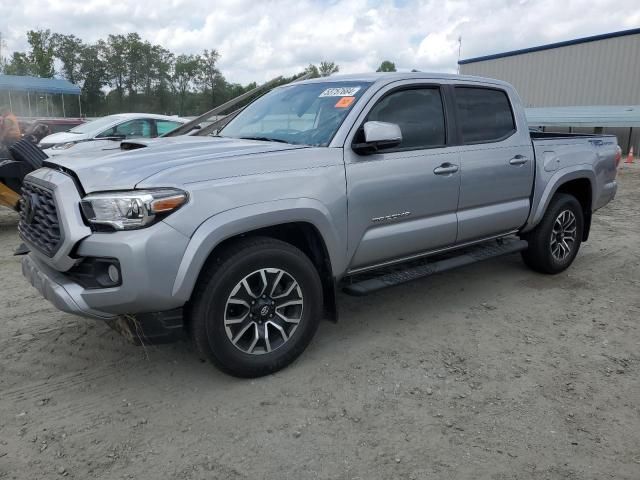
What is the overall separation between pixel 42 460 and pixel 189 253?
122 centimetres

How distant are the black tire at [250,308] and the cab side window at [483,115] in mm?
1928

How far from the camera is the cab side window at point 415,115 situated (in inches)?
153

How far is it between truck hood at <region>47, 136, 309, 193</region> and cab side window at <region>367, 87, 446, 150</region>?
2.52 ft

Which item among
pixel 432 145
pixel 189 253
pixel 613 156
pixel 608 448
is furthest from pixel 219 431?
pixel 613 156

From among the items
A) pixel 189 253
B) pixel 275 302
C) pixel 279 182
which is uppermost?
pixel 279 182

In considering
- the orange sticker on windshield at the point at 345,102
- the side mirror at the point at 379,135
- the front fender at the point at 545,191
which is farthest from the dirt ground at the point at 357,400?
the orange sticker on windshield at the point at 345,102

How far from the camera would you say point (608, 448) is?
268 centimetres

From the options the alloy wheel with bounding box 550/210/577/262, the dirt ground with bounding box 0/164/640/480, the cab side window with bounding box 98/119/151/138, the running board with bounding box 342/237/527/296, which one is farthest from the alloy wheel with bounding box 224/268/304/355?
the cab side window with bounding box 98/119/151/138

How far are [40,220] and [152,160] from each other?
76 cm

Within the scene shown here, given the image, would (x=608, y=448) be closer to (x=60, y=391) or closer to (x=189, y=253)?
(x=189, y=253)

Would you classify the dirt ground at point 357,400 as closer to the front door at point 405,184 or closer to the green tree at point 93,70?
the front door at point 405,184

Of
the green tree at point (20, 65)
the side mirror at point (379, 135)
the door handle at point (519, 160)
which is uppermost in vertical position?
the green tree at point (20, 65)

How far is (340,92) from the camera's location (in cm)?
394

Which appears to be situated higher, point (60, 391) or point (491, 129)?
point (491, 129)
